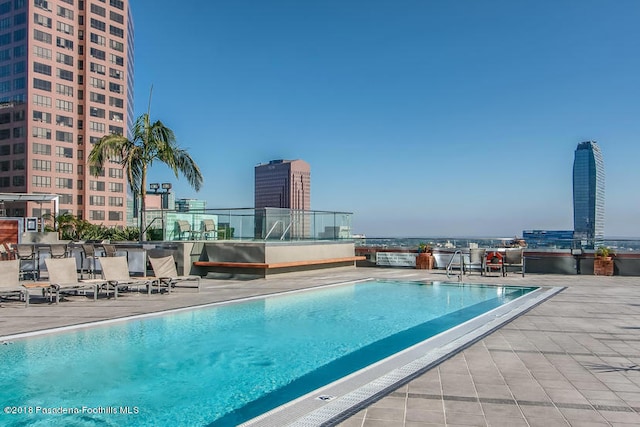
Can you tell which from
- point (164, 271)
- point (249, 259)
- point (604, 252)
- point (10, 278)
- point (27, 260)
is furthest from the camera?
point (604, 252)

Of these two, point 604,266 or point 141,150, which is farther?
point 604,266

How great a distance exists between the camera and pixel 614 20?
55.5ft

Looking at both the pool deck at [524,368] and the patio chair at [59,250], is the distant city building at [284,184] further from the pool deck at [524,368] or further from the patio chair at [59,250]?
the pool deck at [524,368]

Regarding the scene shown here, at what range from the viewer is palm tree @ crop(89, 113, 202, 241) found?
16469 millimetres

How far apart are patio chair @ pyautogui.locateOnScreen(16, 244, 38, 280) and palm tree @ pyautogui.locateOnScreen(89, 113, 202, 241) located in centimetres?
367

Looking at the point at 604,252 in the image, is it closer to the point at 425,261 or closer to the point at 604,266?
the point at 604,266

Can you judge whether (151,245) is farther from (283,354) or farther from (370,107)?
(370,107)

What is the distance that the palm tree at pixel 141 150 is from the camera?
16.5 meters

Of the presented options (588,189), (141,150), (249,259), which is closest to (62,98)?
(141,150)

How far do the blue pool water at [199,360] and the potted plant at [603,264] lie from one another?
884 centimetres

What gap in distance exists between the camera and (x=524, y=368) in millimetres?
5039

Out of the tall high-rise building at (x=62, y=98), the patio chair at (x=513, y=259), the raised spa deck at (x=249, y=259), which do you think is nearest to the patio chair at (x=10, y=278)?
the raised spa deck at (x=249, y=259)

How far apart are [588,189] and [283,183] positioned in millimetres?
77740

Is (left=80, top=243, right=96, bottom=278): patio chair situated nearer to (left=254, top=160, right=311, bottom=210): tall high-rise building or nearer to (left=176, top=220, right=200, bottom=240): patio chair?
(left=176, top=220, right=200, bottom=240): patio chair
